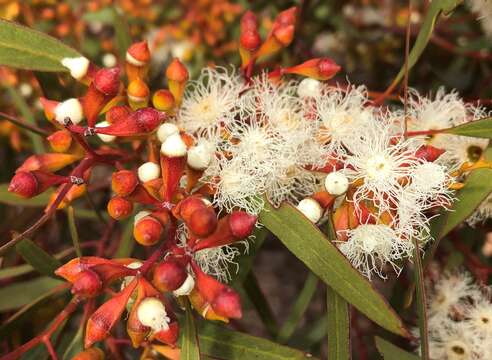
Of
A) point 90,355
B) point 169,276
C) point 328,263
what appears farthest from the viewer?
point 90,355

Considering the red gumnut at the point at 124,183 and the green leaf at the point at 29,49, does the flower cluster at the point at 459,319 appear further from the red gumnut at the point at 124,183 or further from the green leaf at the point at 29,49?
the green leaf at the point at 29,49

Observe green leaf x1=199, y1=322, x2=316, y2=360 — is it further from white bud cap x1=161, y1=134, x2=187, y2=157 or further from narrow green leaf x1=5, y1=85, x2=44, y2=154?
narrow green leaf x1=5, y1=85, x2=44, y2=154

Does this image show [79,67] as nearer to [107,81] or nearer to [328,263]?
[107,81]

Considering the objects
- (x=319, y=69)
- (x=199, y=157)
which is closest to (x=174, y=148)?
(x=199, y=157)

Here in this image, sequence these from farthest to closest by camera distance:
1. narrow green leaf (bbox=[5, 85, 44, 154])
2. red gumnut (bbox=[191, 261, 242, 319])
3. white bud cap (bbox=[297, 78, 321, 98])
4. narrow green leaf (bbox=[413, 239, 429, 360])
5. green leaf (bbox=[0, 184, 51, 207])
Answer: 1. narrow green leaf (bbox=[5, 85, 44, 154])
2. green leaf (bbox=[0, 184, 51, 207])
3. white bud cap (bbox=[297, 78, 321, 98])
4. narrow green leaf (bbox=[413, 239, 429, 360])
5. red gumnut (bbox=[191, 261, 242, 319])

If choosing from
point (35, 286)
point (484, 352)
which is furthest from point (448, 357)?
point (35, 286)

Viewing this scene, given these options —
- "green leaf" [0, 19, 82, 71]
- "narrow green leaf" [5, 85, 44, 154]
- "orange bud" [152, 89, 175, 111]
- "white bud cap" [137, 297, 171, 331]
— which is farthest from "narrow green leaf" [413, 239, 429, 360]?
"narrow green leaf" [5, 85, 44, 154]

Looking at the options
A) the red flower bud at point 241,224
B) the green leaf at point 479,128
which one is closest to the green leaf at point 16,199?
the red flower bud at point 241,224
